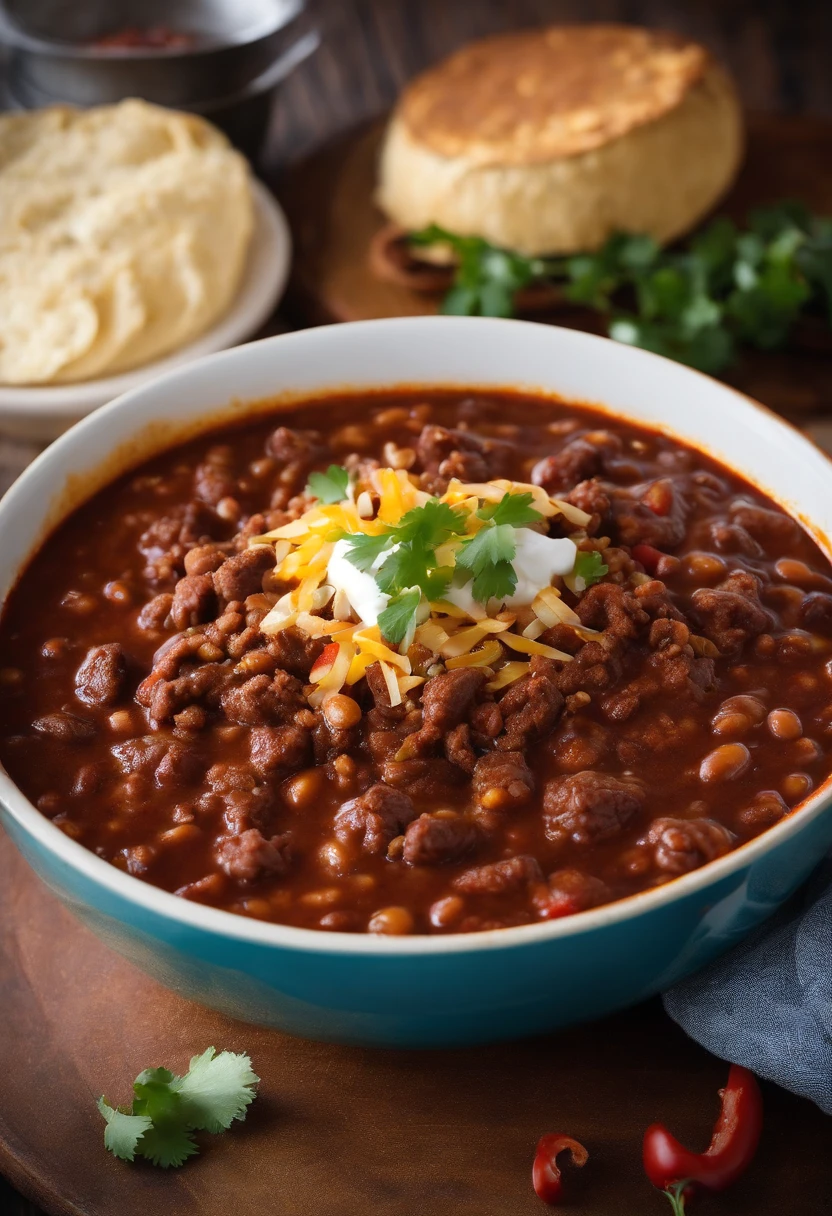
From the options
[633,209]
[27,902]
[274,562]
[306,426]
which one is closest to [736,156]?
[633,209]

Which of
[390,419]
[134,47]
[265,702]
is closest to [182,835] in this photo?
[265,702]

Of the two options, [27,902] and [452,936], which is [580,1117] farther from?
[27,902]

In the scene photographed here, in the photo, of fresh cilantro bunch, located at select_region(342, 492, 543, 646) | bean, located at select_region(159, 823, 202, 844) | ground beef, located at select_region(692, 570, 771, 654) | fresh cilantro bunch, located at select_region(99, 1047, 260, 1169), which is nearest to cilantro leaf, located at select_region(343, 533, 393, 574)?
fresh cilantro bunch, located at select_region(342, 492, 543, 646)

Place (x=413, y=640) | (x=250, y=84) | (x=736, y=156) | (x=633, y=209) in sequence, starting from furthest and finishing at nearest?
1. (x=250, y=84)
2. (x=736, y=156)
3. (x=633, y=209)
4. (x=413, y=640)

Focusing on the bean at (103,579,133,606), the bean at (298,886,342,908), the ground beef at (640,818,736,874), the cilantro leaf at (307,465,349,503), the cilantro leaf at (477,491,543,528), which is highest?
the cilantro leaf at (477,491,543,528)

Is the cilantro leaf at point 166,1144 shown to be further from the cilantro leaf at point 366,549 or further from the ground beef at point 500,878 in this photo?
the cilantro leaf at point 366,549

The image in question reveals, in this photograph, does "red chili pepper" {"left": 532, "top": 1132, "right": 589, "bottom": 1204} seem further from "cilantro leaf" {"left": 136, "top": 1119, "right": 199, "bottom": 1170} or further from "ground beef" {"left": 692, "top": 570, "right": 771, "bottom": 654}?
"ground beef" {"left": 692, "top": 570, "right": 771, "bottom": 654}

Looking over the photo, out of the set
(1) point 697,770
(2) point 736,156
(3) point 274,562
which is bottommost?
(2) point 736,156
